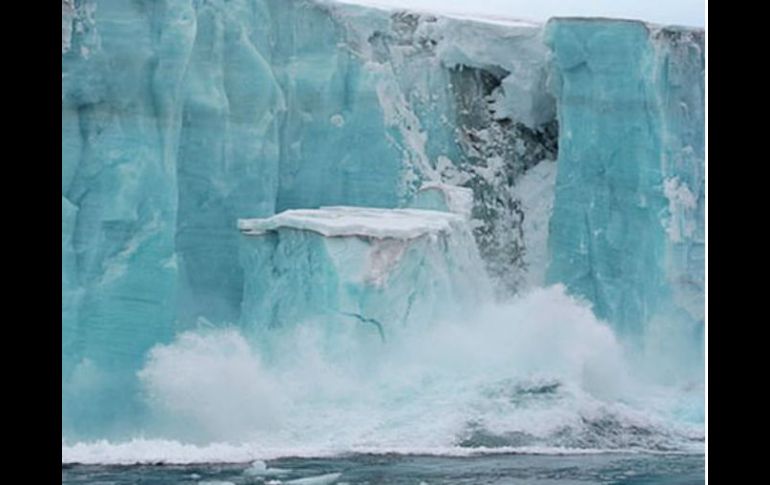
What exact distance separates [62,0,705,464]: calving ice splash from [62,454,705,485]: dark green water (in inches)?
2.1

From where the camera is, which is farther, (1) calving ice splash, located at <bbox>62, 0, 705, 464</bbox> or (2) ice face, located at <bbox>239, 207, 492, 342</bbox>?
(2) ice face, located at <bbox>239, 207, 492, 342</bbox>

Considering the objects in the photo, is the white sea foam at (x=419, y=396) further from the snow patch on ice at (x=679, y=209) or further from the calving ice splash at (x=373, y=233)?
the snow patch on ice at (x=679, y=209)

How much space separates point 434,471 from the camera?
4.52 meters

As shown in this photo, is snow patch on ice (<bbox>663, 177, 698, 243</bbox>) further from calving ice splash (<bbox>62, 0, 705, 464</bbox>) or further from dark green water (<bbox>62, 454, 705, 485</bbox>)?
dark green water (<bbox>62, 454, 705, 485</bbox>)

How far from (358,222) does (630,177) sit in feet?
3.72

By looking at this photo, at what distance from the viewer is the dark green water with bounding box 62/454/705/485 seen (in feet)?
14.2

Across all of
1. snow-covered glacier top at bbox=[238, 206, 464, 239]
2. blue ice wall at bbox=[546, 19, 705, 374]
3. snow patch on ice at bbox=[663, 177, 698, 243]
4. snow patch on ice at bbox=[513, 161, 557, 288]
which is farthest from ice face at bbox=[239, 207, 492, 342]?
snow patch on ice at bbox=[663, 177, 698, 243]

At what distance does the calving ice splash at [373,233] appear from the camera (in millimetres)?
4391

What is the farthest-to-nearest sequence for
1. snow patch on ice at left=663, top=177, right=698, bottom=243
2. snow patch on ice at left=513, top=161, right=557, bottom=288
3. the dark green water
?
snow patch on ice at left=663, top=177, right=698, bottom=243, snow patch on ice at left=513, top=161, right=557, bottom=288, the dark green water

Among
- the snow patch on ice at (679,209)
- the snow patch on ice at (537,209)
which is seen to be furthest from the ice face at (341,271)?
→ the snow patch on ice at (679,209)

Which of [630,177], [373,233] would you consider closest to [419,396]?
[373,233]

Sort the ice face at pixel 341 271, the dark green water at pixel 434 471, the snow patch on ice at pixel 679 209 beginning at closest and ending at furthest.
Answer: the dark green water at pixel 434 471 → the ice face at pixel 341 271 → the snow patch on ice at pixel 679 209

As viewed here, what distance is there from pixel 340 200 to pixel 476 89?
71cm

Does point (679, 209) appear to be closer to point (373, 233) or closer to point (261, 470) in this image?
point (373, 233)
